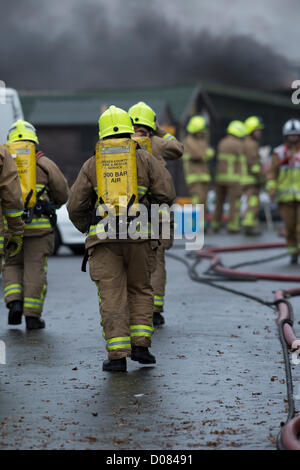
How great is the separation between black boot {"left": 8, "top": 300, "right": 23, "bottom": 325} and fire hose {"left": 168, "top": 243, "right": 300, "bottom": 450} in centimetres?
224

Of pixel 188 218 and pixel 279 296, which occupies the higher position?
pixel 188 218

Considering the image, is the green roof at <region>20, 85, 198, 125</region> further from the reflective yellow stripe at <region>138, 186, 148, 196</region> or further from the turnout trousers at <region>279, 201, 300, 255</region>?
the reflective yellow stripe at <region>138, 186, 148, 196</region>

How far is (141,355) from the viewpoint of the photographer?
7.11 meters

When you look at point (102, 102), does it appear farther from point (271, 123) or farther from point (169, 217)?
point (169, 217)

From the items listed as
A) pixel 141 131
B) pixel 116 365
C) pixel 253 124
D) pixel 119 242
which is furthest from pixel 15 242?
pixel 253 124

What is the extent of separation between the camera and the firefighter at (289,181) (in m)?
14.8

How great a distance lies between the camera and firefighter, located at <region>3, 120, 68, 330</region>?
29.4 ft

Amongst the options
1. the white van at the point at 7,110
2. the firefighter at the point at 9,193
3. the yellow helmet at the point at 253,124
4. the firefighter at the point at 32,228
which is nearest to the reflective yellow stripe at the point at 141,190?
the firefighter at the point at 9,193

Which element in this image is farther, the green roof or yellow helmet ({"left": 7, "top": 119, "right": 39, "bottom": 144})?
the green roof

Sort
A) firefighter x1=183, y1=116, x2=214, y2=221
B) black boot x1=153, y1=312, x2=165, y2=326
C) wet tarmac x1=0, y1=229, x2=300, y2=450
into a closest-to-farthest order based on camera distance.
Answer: wet tarmac x1=0, y1=229, x2=300, y2=450 → black boot x1=153, y1=312, x2=165, y2=326 → firefighter x1=183, y1=116, x2=214, y2=221

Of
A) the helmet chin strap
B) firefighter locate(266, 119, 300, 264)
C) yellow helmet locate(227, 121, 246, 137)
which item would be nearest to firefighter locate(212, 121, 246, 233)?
yellow helmet locate(227, 121, 246, 137)

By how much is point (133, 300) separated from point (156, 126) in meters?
2.41

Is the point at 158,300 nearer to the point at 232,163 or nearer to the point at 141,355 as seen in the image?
the point at 141,355

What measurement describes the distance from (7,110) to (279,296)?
203 inches
